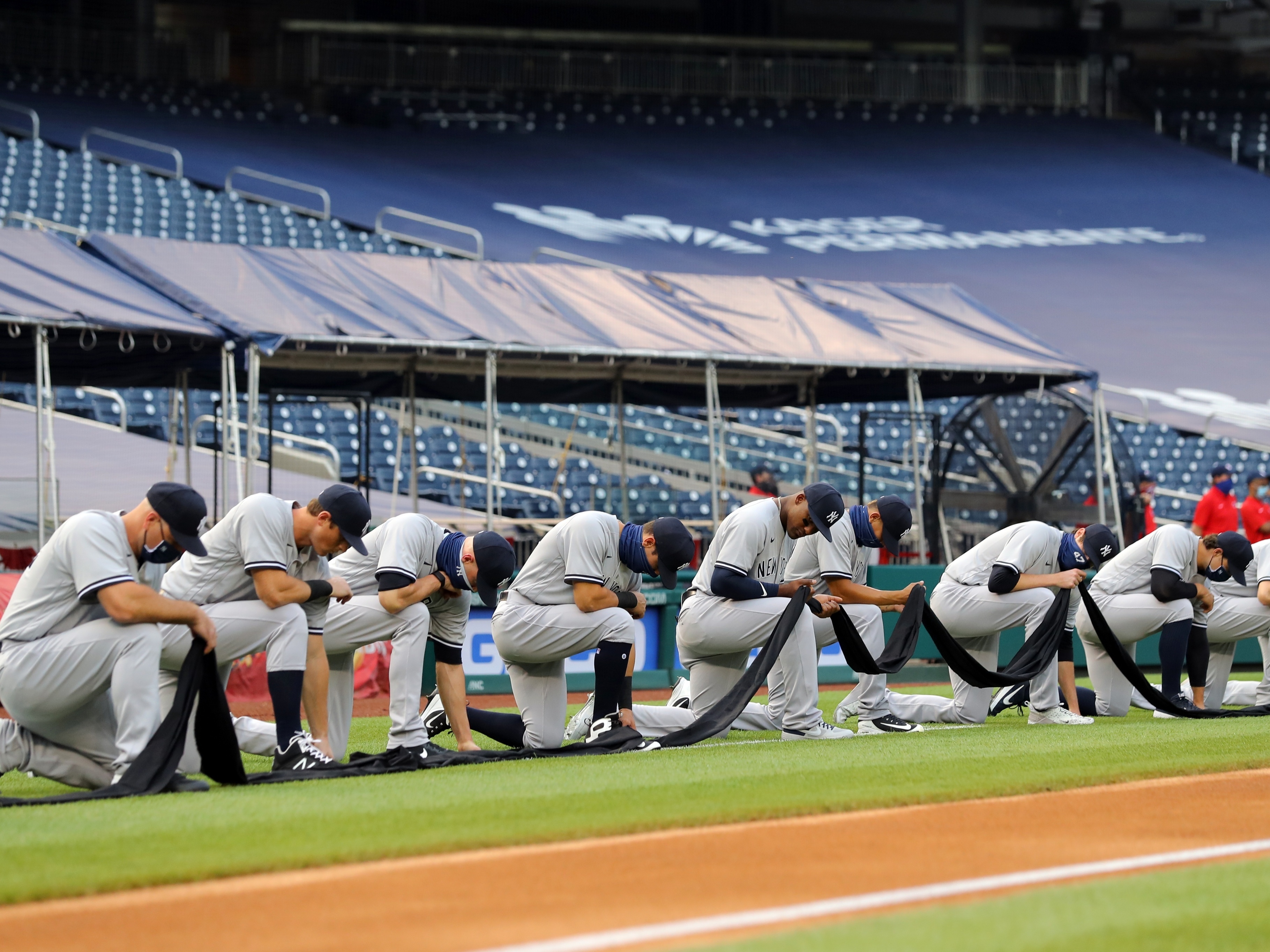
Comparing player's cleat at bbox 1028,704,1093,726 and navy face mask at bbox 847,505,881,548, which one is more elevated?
navy face mask at bbox 847,505,881,548

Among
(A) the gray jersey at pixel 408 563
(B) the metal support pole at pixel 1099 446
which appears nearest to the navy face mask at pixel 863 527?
(A) the gray jersey at pixel 408 563

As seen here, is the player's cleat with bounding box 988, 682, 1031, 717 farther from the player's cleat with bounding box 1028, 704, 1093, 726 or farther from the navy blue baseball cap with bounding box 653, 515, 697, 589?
the navy blue baseball cap with bounding box 653, 515, 697, 589

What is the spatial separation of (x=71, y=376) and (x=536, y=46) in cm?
2564

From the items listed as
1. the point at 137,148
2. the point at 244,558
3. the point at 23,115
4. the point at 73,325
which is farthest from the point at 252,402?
the point at 23,115

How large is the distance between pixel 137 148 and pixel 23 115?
2.69 m

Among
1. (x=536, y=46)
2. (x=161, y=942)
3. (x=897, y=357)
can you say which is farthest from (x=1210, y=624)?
(x=536, y=46)

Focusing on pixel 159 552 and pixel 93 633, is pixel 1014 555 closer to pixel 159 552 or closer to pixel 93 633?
pixel 159 552

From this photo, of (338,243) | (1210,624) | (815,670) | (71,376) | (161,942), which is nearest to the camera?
(161,942)

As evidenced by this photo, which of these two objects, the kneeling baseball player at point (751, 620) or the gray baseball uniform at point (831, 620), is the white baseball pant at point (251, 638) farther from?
the gray baseball uniform at point (831, 620)

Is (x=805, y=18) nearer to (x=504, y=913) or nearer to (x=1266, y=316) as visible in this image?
(x=1266, y=316)

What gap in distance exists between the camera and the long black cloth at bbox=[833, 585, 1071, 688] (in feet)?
33.0

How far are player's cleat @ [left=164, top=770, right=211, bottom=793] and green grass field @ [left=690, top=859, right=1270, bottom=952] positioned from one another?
3.79 m

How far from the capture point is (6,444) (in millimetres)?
21375

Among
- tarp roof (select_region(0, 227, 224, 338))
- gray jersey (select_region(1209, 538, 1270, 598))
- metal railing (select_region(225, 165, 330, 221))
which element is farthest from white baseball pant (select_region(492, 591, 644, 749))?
metal railing (select_region(225, 165, 330, 221))
